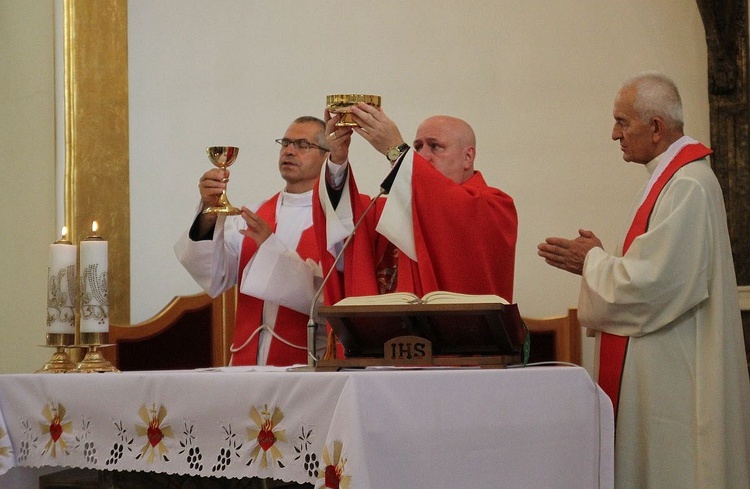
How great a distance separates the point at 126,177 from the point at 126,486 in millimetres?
3222

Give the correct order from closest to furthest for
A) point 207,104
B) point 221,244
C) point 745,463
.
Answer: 1. point 745,463
2. point 221,244
3. point 207,104

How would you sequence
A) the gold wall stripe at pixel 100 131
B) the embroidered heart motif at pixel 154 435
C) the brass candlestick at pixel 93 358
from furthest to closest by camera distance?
1. the gold wall stripe at pixel 100 131
2. the brass candlestick at pixel 93 358
3. the embroidered heart motif at pixel 154 435

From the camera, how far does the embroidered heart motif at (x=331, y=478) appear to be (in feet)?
7.73

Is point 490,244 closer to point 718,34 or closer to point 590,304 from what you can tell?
point 590,304

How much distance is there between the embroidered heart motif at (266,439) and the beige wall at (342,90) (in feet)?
10.3

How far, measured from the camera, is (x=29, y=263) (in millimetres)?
5801

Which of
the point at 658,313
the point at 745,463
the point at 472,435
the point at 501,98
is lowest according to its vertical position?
the point at 745,463

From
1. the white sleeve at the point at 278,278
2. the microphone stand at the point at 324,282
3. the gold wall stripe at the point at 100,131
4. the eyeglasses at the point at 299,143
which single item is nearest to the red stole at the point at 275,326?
the white sleeve at the point at 278,278

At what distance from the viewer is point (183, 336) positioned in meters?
5.46

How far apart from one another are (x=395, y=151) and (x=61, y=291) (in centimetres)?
114

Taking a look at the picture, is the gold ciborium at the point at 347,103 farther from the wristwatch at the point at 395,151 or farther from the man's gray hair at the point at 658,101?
the man's gray hair at the point at 658,101

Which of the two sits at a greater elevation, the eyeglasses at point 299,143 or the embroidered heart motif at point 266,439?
the eyeglasses at point 299,143

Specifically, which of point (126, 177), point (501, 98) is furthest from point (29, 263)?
point (501, 98)

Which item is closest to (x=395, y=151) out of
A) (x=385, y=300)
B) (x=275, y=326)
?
(x=385, y=300)
